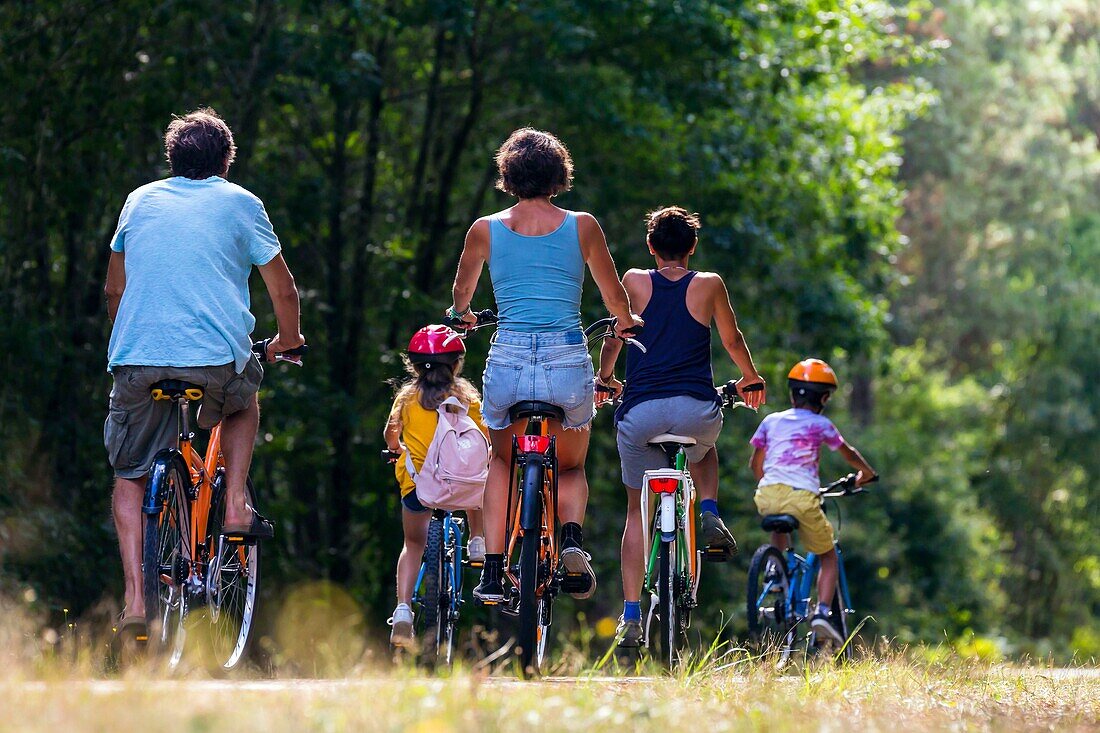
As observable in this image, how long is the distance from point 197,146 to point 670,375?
249cm

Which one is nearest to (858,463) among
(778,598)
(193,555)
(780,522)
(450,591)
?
(780,522)

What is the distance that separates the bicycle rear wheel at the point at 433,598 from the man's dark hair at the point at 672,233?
1776 mm

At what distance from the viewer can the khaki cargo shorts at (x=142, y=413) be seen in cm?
686

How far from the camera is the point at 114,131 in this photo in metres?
14.9

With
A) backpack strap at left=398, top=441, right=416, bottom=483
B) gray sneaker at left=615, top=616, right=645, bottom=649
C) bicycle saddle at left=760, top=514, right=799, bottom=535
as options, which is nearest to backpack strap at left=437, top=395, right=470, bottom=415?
backpack strap at left=398, top=441, right=416, bottom=483

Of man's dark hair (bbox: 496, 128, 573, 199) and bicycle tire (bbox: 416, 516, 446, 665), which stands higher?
man's dark hair (bbox: 496, 128, 573, 199)

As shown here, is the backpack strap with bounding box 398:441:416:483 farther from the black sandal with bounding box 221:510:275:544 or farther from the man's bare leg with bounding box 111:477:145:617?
the man's bare leg with bounding box 111:477:145:617

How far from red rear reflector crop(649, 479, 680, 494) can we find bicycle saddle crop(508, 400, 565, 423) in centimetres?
84

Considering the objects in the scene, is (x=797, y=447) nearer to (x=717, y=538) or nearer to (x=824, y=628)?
(x=824, y=628)

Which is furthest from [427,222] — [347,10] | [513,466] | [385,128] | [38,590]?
[513,466]

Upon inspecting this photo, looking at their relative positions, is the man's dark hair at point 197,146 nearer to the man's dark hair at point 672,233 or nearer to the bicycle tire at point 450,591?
the bicycle tire at point 450,591

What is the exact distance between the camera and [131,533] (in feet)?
22.5

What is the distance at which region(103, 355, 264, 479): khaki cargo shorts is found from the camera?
6859 millimetres

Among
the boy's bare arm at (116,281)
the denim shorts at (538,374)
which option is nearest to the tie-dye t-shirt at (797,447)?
the denim shorts at (538,374)
